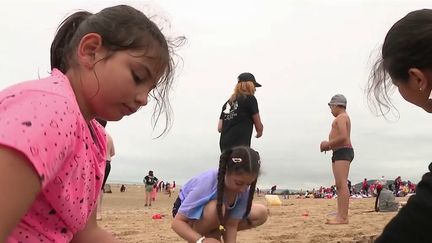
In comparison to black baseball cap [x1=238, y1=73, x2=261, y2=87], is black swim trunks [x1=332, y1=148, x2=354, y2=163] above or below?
below

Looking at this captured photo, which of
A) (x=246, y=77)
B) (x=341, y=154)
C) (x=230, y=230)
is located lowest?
(x=230, y=230)

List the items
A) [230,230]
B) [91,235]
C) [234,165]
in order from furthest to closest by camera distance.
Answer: [230,230] < [234,165] < [91,235]

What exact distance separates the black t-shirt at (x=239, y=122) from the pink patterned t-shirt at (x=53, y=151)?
11.0 ft

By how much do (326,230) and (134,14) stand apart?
4.33 metres

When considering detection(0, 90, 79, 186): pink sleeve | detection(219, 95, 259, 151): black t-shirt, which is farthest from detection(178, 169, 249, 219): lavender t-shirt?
detection(0, 90, 79, 186): pink sleeve

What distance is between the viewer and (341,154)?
577cm

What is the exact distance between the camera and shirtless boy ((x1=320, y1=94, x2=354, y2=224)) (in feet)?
18.5

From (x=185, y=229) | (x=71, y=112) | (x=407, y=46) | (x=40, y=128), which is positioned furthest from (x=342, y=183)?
(x=40, y=128)

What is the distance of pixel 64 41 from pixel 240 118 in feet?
11.2

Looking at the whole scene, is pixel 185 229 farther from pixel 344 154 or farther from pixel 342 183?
pixel 344 154

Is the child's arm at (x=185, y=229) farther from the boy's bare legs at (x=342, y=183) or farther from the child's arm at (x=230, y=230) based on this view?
the boy's bare legs at (x=342, y=183)

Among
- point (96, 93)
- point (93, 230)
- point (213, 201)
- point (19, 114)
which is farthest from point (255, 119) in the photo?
point (19, 114)

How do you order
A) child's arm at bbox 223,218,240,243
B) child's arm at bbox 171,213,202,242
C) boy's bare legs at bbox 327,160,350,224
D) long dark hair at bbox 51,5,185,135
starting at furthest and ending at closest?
boy's bare legs at bbox 327,160,350,224, child's arm at bbox 223,218,240,243, child's arm at bbox 171,213,202,242, long dark hair at bbox 51,5,185,135

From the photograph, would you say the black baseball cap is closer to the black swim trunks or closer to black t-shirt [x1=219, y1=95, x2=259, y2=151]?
black t-shirt [x1=219, y1=95, x2=259, y2=151]
